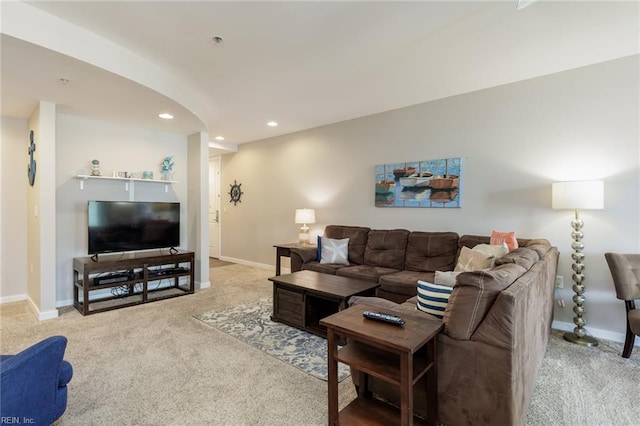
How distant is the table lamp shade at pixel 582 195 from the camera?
8.71ft

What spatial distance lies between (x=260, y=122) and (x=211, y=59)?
204 cm

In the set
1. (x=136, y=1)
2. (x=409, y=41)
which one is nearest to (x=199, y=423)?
(x=136, y=1)

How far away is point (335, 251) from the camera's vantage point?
4203mm

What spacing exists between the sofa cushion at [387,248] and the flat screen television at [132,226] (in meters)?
2.77

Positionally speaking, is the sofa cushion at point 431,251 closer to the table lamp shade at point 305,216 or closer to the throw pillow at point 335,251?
the throw pillow at point 335,251

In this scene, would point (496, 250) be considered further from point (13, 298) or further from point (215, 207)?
point (215, 207)

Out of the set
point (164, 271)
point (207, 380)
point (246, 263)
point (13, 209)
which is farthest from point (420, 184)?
point (13, 209)

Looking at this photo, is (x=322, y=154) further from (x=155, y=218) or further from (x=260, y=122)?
(x=155, y=218)

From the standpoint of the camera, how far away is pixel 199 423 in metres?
1.76

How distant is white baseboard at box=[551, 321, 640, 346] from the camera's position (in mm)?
2867

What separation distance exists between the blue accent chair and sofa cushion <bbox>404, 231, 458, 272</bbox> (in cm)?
329

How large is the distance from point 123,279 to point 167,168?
1.72 metres

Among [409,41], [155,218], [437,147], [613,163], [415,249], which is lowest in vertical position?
[415,249]

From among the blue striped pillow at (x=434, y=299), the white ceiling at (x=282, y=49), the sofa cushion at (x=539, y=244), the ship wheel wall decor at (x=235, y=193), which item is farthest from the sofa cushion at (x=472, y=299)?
the ship wheel wall decor at (x=235, y=193)
